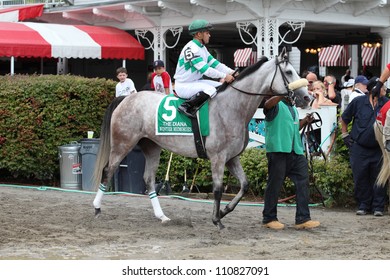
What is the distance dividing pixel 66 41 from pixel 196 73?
9.96 meters

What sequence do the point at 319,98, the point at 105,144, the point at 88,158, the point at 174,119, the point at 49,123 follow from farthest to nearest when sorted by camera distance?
the point at 49,123 < the point at 88,158 < the point at 319,98 < the point at 105,144 < the point at 174,119

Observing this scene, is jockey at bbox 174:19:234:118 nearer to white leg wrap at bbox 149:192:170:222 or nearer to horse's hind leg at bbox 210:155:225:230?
horse's hind leg at bbox 210:155:225:230

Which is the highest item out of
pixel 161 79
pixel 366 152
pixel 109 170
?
pixel 161 79

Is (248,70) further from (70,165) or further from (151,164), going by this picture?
(70,165)

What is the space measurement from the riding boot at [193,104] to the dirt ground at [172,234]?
1380mm

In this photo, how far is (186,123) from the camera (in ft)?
31.4

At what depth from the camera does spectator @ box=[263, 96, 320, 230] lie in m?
9.53

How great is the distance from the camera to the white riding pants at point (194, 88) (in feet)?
30.9

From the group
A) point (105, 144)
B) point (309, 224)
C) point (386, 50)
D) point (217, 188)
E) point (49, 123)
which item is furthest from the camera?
point (386, 50)

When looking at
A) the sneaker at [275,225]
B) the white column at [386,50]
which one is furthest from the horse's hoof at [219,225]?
the white column at [386,50]

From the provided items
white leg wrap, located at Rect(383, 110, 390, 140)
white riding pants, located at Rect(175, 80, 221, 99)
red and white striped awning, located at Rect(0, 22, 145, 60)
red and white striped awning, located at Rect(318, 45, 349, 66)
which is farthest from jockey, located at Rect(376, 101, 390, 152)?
red and white striped awning, located at Rect(318, 45, 349, 66)

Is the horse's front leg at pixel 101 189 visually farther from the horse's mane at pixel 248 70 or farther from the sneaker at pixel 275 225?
the sneaker at pixel 275 225

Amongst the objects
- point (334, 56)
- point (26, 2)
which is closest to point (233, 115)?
point (26, 2)

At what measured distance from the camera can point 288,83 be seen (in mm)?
9273
